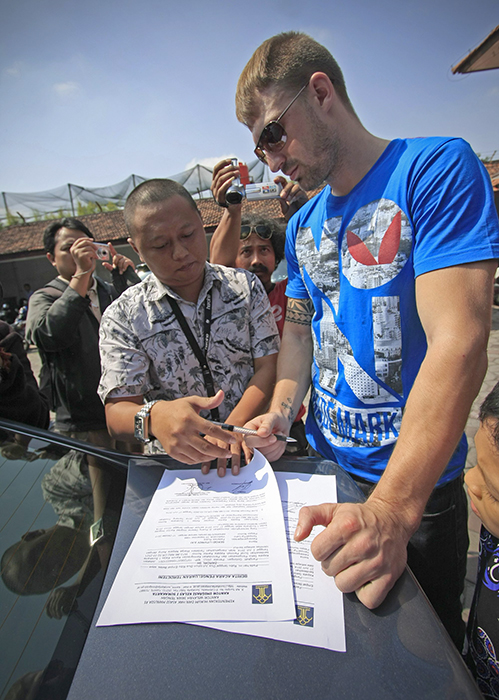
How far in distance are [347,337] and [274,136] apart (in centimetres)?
77

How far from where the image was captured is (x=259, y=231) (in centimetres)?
259

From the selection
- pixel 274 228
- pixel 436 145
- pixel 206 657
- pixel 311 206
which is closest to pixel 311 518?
pixel 206 657

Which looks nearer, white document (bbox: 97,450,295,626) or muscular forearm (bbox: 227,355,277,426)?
white document (bbox: 97,450,295,626)

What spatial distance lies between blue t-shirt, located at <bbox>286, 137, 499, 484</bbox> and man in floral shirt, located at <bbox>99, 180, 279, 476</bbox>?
337mm

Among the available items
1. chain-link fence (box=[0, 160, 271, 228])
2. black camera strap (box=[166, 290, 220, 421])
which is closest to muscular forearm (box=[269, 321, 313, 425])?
black camera strap (box=[166, 290, 220, 421])

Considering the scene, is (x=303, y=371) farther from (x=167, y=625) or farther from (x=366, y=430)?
(x=167, y=625)

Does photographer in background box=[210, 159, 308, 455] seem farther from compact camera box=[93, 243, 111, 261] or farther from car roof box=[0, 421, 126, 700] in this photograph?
car roof box=[0, 421, 126, 700]

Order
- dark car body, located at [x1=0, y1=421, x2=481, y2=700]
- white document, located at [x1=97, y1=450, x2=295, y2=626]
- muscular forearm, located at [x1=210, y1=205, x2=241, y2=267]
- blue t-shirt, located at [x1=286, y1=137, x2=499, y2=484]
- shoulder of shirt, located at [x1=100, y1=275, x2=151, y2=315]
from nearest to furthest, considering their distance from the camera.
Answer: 1. dark car body, located at [x1=0, y1=421, x2=481, y2=700]
2. white document, located at [x1=97, y1=450, x2=295, y2=626]
3. blue t-shirt, located at [x1=286, y1=137, x2=499, y2=484]
4. shoulder of shirt, located at [x1=100, y1=275, x2=151, y2=315]
5. muscular forearm, located at [x1=210, y1=205, x2=241, y2=267]

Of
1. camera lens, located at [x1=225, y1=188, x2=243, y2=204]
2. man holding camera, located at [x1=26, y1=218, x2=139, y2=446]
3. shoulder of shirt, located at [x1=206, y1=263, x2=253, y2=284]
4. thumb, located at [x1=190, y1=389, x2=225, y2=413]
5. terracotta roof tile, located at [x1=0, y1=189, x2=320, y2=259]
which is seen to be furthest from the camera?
terracotta roof tile, located at [x1=0, y1=189, x2=320, y2=259]

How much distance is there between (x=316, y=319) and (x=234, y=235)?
100cm

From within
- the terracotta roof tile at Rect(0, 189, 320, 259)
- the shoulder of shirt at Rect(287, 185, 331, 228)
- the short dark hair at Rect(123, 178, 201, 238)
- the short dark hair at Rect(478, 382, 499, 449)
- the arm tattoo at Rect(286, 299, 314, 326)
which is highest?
the terracotta roof tile at Rect(0, 189, 320, 259)

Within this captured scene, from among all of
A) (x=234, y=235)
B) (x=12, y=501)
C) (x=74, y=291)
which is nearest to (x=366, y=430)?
(x=12, y=501)

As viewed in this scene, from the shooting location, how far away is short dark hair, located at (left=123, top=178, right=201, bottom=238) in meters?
1.57

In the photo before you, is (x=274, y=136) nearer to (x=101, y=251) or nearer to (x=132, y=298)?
(x=132, y=298)
